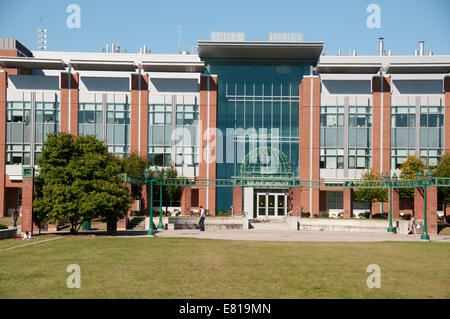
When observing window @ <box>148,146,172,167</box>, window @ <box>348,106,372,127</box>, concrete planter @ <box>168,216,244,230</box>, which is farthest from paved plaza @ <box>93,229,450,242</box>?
window @ <box>348,106,372,127</box>

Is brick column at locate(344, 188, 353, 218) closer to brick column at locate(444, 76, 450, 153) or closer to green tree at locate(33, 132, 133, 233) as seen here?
brick column at locate(444, 76, 450, 153)

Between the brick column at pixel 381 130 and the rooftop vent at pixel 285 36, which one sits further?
the rooftop vent at pixel 285 36

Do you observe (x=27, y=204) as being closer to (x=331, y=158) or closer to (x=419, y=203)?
(x=419, y=203)

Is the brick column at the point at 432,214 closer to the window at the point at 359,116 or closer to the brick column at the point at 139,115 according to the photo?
the window at the point at 359,116

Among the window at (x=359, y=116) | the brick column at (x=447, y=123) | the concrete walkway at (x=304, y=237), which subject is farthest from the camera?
the window at (x=359, y=116)

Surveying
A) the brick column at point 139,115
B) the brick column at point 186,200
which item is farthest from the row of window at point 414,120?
the brick column at point 139,115

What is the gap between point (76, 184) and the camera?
30906mm

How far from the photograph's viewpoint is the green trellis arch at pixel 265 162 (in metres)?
59.2

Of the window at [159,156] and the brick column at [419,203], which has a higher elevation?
the window at [159,156]

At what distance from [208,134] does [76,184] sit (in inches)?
1195

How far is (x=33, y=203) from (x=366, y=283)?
21.9 m

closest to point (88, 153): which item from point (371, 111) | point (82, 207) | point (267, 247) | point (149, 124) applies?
point (82, 207)

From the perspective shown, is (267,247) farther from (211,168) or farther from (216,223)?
(211,168)

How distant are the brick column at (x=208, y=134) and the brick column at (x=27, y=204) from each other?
29.9 m
